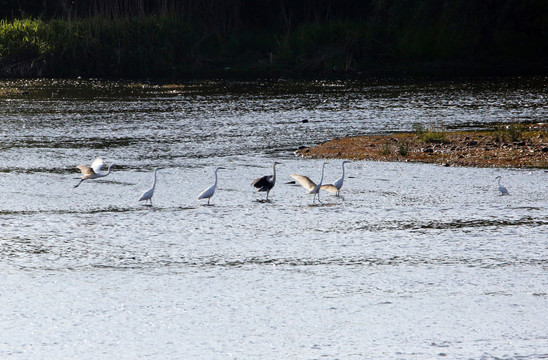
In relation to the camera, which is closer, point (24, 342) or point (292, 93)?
point (24, 342)

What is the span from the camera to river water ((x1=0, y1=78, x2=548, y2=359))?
25.9ft

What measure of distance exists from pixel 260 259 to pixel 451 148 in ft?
32.0

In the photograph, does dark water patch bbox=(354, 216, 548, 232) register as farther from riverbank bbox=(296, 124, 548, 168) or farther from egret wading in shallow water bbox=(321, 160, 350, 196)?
riverbank bbox=(296, 124, 548, 168)

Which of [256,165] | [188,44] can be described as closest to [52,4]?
[188,44]

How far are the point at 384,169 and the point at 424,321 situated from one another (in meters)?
9.31

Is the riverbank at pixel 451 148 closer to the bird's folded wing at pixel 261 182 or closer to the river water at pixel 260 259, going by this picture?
the river water at pixel 260 259

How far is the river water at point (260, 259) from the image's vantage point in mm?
7895

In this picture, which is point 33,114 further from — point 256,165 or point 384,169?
point 384,169

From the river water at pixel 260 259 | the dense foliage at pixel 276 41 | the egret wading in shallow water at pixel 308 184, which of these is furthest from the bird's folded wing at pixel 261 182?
the dense foliage at pixel 276 41

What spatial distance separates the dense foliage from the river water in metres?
22.2

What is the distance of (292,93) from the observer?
35812 mm

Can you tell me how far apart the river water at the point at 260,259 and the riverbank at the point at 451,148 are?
0.87 meters

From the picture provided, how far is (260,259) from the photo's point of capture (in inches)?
420

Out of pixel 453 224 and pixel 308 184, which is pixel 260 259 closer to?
pixel 453 224
